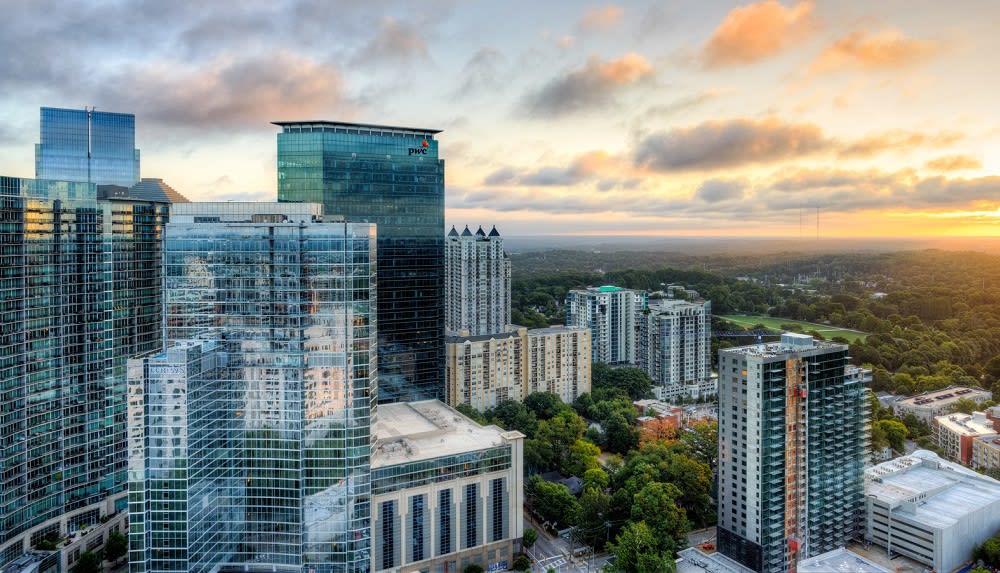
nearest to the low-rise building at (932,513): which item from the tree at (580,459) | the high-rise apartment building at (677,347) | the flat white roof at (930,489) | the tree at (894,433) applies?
the flat white roof at (930,489)

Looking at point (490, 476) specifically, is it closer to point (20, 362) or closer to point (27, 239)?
point (20, 362)

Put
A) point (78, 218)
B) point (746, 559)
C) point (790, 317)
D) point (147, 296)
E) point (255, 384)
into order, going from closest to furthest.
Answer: point (255, 384)
point (746, 559)
point (78, 218)
point (147, 296)
point (790, 317)

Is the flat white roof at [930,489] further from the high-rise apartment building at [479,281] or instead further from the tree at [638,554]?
the high-rise apartment building at [479,281]

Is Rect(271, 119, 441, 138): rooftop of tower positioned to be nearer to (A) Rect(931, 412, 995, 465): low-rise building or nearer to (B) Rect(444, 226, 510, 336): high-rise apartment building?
(B) Rect(444, 226, 510, 336): high-rise apartment building

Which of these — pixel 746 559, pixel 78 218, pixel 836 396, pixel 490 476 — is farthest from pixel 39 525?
pixel 836 396

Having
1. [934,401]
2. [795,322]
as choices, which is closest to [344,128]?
[934,401]

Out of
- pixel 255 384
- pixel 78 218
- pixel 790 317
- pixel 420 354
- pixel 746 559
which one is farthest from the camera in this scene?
pixel 790 317

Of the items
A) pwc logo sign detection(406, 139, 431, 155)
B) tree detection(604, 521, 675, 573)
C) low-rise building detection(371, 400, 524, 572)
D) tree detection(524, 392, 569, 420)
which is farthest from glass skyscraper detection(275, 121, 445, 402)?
tree detection(604, 521, 675, 573)
